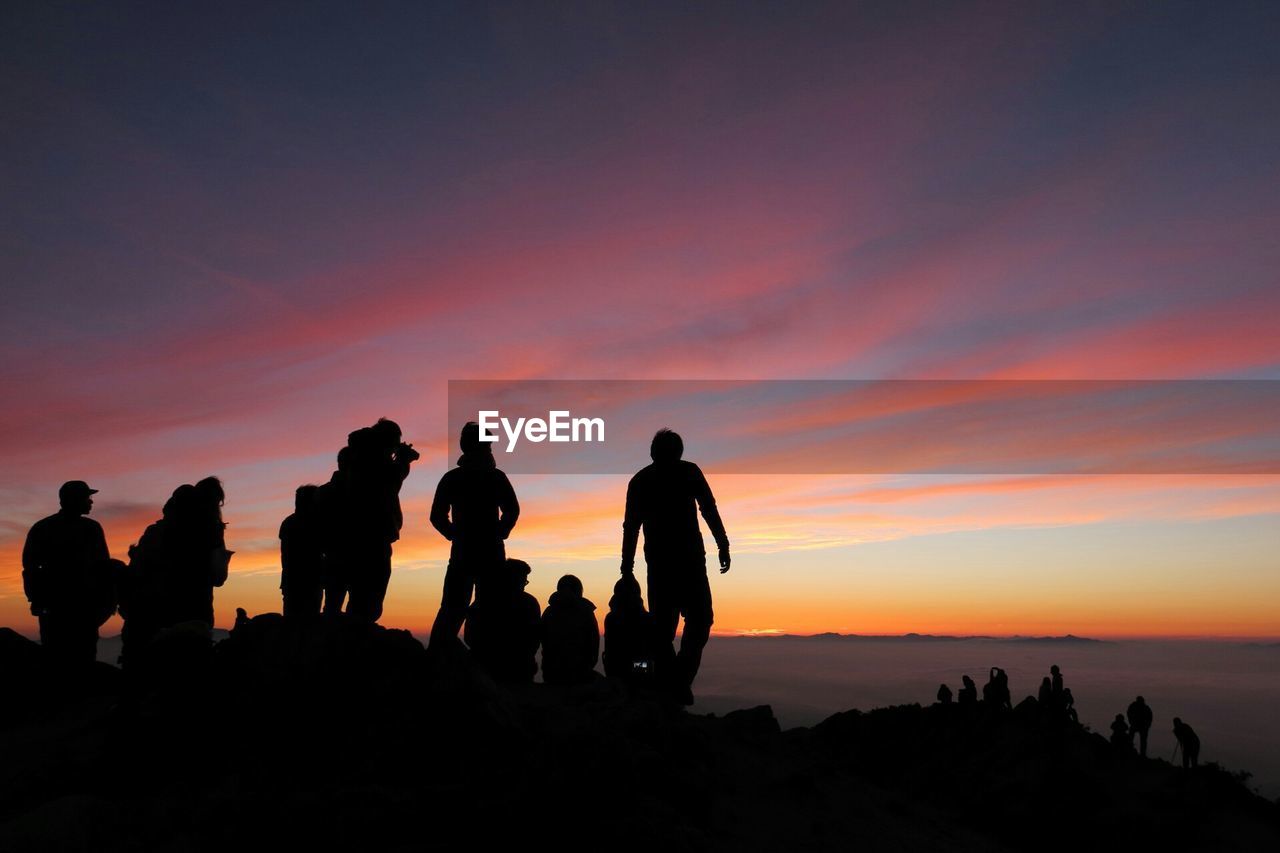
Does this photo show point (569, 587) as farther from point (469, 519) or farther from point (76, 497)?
point (76, 497)

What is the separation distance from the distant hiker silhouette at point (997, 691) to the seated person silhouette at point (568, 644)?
8.79 meters

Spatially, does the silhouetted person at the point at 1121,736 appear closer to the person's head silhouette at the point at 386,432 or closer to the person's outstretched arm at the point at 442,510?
the person's outstretched arm at the point at 442,510

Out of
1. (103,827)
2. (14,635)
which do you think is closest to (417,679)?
(103,827)

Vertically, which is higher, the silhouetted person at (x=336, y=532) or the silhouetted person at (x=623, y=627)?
the silhouetted person at (x=336, y=532)

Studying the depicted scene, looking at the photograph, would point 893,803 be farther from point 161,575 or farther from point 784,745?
point 161,575

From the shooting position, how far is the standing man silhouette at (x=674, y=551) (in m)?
8.27

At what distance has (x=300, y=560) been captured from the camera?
10.2 metres

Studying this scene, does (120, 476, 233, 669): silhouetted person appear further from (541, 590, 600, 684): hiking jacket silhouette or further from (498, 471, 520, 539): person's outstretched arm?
(541, 590, 600, 684): hiking jacket silhouette

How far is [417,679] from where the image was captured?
6.15 metres

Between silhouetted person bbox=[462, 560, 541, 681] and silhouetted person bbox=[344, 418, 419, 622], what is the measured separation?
118cm

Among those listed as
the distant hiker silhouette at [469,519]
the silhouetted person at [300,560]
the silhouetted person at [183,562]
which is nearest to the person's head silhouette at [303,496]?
the silhouetted person at [300,560]

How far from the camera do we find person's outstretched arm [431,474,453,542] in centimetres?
895

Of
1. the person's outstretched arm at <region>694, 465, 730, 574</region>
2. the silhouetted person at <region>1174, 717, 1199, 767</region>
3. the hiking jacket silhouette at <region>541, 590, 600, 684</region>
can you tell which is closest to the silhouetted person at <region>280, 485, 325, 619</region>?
the hiking jacket silhouette at <region>541, 590, 600, 684</region>

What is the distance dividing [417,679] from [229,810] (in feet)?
5.22
